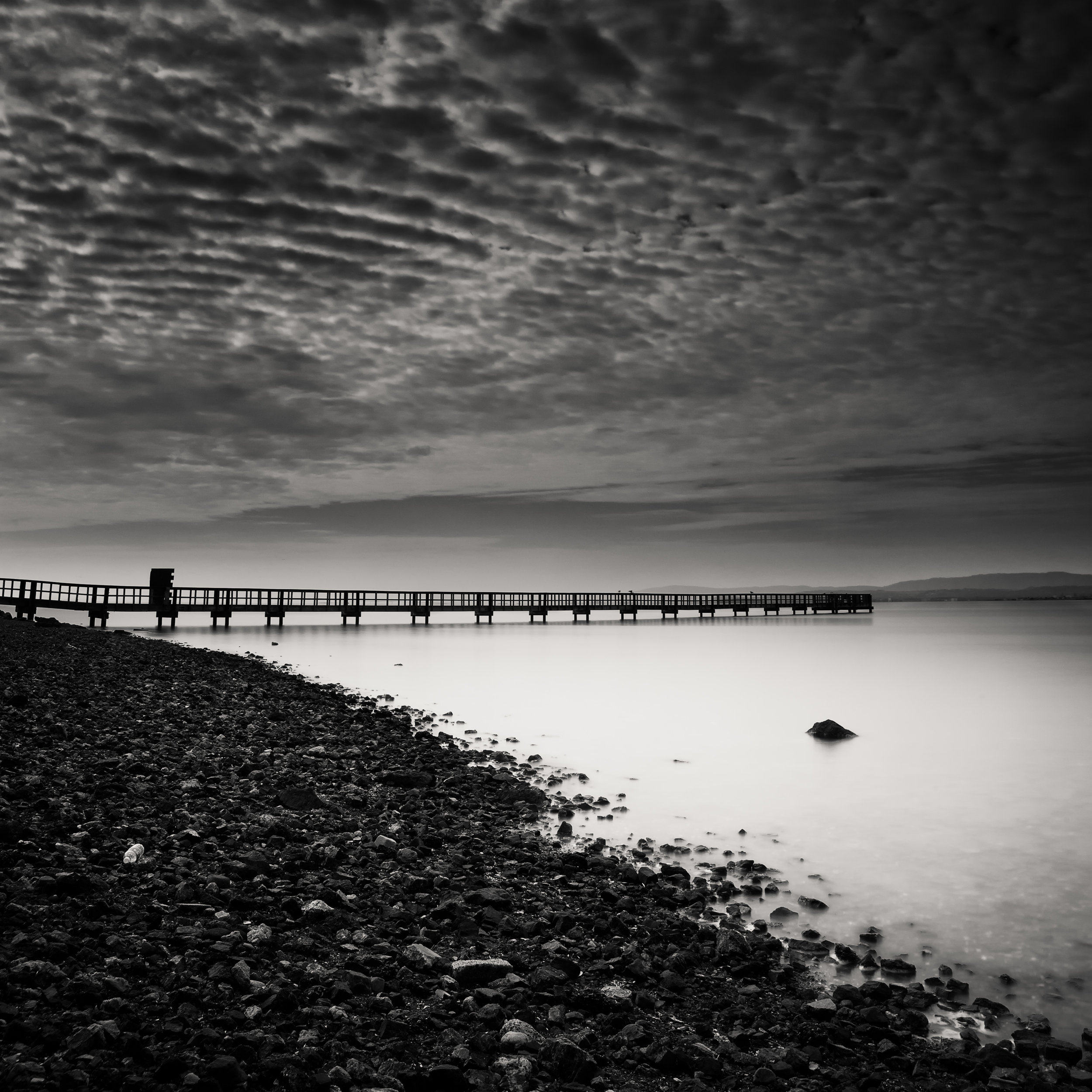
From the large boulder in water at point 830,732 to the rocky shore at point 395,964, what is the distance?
35.3 ft

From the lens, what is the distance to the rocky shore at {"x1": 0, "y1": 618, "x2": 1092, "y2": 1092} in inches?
158

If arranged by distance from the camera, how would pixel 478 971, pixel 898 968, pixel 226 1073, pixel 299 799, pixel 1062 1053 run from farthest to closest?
1. pixel 299 799
2. pixel 898 968
3. pixel 478 971
4. pixel 1062 1053
5. pixel 226 1073

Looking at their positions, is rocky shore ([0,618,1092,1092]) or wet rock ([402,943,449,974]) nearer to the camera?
rocky shore ([0,618,1092,1092])

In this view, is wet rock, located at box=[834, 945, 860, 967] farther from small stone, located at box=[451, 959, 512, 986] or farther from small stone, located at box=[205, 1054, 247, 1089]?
small stone, located at box=[205, 1054, 247, 1089]

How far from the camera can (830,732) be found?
18578 millimetres

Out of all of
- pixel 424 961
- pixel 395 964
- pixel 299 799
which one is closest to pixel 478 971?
pixel 424 961

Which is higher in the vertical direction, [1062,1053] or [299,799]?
[299,799]

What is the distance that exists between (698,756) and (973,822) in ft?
17.7

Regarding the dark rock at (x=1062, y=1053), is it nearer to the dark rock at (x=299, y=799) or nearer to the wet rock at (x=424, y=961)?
the wet rock at (x=424, y=961)

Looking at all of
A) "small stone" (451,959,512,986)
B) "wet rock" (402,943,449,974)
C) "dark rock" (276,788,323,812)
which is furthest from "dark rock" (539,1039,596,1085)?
"dark rock" (276,788,323,812)

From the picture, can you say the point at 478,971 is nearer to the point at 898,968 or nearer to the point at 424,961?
the point at 424,961

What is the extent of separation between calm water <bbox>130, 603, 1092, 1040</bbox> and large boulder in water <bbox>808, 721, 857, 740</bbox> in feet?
1.42

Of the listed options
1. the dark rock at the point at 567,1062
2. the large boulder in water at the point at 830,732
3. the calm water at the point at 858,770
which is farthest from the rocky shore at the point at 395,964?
the large boulder in water at the point at 830,732

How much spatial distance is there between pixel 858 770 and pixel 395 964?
11932 millimetres
